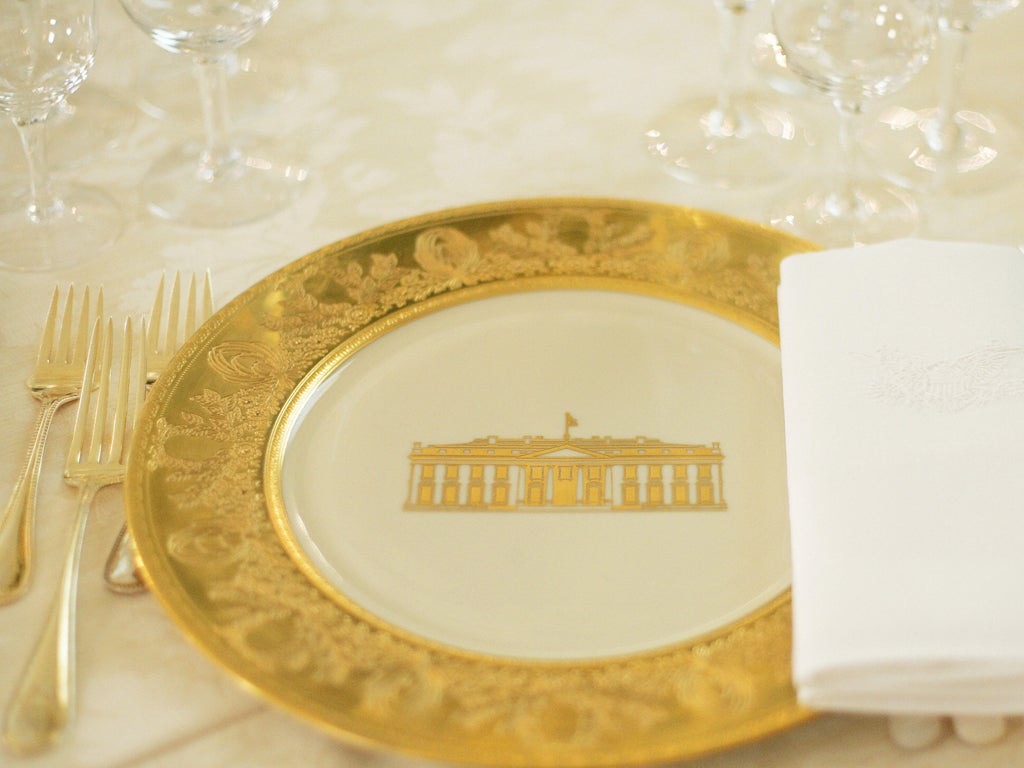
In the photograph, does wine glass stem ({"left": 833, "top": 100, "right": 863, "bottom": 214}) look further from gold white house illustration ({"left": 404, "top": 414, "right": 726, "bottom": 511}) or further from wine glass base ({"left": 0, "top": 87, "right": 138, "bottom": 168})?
wine glass base ({"left": 0, "top": 87, "right": 138, "bottom": 168})

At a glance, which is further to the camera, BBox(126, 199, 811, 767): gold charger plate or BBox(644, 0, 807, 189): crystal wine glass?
BBox(644, 0, 807, 189): crystal wine glass

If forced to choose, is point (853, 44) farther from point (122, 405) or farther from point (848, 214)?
point (122, 405)

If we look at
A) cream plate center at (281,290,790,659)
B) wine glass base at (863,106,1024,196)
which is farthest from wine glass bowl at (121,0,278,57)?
wine glass base at (863,106,1024,196)

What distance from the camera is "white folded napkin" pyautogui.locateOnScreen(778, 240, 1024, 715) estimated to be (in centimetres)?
53

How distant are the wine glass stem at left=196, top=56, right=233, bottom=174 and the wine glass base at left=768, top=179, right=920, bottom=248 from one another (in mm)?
500

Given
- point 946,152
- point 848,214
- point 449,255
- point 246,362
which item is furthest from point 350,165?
point 946,152

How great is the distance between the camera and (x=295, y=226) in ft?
3.26

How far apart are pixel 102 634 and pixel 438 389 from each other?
10.3 inches

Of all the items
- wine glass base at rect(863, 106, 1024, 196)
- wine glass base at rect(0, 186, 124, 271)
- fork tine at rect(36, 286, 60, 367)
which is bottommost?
fork tine at rect(36, 286, 60, 367)

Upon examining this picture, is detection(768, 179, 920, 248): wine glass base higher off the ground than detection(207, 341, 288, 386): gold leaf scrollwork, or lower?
higher

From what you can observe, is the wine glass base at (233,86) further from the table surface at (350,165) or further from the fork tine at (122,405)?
the fork tine at (122,405)

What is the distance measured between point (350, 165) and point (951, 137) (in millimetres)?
557

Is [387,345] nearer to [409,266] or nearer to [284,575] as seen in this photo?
[409,266]

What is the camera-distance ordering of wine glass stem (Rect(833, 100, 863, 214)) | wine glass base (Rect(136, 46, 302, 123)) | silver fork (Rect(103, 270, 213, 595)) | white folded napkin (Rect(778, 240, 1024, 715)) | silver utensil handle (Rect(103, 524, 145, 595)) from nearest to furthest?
white folded napkin (Rect(778, 240, 1024, 715)) < silver utensil handle (Rect(103, 524, 145, 595)) < silver fork (Rect(103, 270, 213, 595)) < wine glass stem (Rect(833, 100, 863, 214)) < wine glass base (Rect(136, 46, 302, 123))
